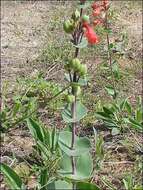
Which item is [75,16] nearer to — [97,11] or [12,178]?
[12,178]

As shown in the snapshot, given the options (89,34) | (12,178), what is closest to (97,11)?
(12,178)

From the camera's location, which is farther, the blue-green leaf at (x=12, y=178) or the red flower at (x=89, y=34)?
the blue-green leaf at (x=12, y=178)

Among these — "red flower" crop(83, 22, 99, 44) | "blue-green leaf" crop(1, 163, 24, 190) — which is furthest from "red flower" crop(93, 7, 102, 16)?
"red flower" crop(83, 22, 99, 44)

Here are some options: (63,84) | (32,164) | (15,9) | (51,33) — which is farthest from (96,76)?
(15,9)

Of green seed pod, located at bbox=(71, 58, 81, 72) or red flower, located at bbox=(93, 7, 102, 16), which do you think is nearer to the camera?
green seed pod, located at bbox=(71, 58, 81, 72)

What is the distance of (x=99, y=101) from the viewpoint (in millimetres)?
3051

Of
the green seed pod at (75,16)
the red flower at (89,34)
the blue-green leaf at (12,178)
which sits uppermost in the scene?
the green seed pod at (75,16)

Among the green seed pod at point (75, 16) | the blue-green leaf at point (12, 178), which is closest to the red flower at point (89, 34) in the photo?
the green seed pod at point (75, 16)

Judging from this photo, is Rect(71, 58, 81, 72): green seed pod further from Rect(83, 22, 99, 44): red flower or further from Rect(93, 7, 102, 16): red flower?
Rect(93, 7, 102, 16): red flower

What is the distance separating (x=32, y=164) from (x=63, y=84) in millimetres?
931

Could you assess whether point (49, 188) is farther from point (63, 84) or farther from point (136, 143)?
point (63, 84)

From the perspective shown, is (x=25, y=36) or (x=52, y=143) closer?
(x=52, y=143)

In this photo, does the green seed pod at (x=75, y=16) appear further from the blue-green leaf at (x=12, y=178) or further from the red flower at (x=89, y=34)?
the blue-green leaf at (x=12, y=178)

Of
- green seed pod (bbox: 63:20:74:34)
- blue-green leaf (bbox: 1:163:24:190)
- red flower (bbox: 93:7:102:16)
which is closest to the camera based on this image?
green seed pod (bbox: 63:20:74:34)
